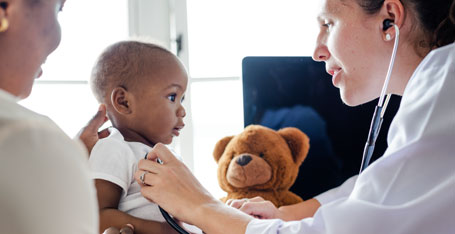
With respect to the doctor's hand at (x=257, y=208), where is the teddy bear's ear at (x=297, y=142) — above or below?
above

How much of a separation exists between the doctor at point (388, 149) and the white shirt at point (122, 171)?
0.08m

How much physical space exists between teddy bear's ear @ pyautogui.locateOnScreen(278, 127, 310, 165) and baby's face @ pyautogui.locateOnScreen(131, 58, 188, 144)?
416 mm

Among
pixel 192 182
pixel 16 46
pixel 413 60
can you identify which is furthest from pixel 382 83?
pixel 16 46

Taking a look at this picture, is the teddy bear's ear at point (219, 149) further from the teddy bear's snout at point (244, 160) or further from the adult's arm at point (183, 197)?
the adult's arm at point (183, 197)

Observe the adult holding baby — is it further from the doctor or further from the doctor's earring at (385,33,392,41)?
→ the doctor's earring at (385,33,392,41)

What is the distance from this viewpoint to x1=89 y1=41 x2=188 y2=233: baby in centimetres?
105

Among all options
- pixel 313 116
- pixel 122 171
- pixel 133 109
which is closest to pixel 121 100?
pixel 133 109

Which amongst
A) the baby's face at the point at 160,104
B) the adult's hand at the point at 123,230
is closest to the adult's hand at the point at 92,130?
the baby's face at the point at 160,104

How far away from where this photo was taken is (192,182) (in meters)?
0.98

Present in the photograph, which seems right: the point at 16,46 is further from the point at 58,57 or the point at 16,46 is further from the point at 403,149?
the point at 58,57

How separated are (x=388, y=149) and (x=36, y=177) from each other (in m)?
0.64

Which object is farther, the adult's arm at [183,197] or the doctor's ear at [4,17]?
the adult's arm at [183,197]

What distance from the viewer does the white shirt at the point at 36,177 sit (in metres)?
0.30

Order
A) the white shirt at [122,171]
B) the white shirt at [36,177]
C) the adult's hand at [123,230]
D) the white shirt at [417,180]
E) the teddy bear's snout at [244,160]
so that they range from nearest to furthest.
A: 1. the white shirt at [36,177]
2. the white shirt at [417,180]
3. the adult's hand at [123,230]
4. the white shirt at [122,171]
5. the teddy bear's snout at [244,160]
